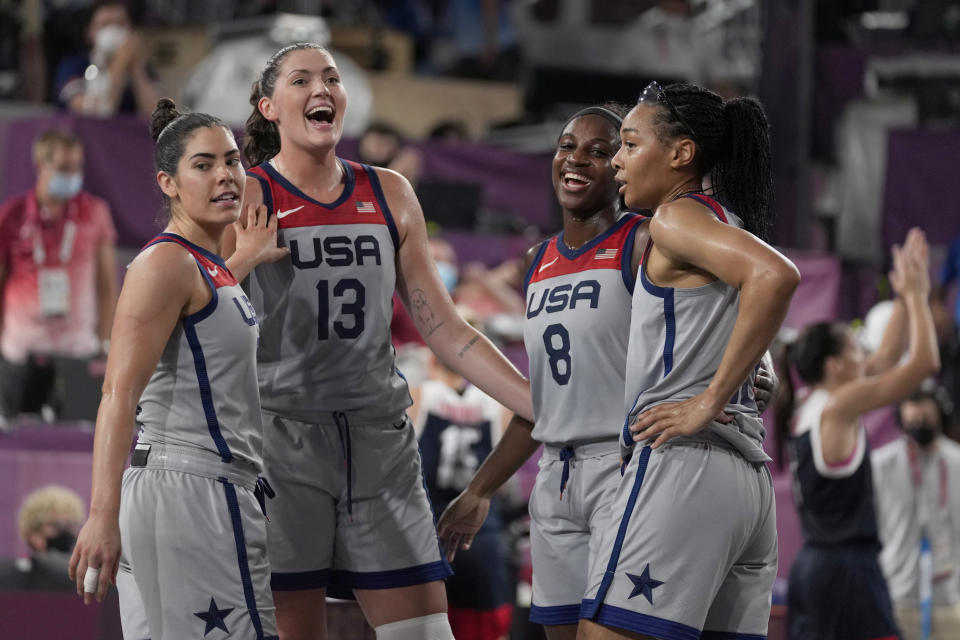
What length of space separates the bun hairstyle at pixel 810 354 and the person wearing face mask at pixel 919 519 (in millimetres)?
1909

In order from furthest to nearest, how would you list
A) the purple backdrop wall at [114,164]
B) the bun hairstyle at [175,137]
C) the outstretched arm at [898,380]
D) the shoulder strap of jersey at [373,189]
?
the purple backdrop wall at [114,164] < the outstretched arm at [898,380] < the shoulder strap of jersey at [373,189] < the bun hairstyle at [175,137]

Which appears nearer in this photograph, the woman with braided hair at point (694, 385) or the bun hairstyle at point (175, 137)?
the woman with braided hair at point (694, 385)

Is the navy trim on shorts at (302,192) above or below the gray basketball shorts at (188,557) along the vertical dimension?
above

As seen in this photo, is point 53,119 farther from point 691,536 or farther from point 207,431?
point 691,536

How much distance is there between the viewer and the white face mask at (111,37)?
29.3ft

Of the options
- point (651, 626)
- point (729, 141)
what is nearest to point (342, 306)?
point (729, 141)

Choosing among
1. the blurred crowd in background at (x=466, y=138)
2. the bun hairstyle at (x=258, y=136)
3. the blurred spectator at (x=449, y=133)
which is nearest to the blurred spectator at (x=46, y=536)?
the blurred crowd in background at (x=466, y=138)

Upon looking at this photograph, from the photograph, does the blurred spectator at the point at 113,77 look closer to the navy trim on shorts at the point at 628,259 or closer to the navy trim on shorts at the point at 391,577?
the navy trim on shorts at the point at 391,577

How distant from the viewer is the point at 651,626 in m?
2.96

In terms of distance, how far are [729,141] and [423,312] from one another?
1.06m

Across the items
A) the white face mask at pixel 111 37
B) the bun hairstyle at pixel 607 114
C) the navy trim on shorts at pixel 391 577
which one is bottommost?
the navy trim on shorts at pixel 391 577

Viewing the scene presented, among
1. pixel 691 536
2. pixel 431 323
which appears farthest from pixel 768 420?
pixel 691 536

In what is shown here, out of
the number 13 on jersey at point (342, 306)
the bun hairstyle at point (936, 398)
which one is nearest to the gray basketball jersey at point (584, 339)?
the number 13 on jersey at point (342, 306)

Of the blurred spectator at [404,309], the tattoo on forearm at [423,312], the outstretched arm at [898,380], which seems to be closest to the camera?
the tattoo on forearm at [423,312]
